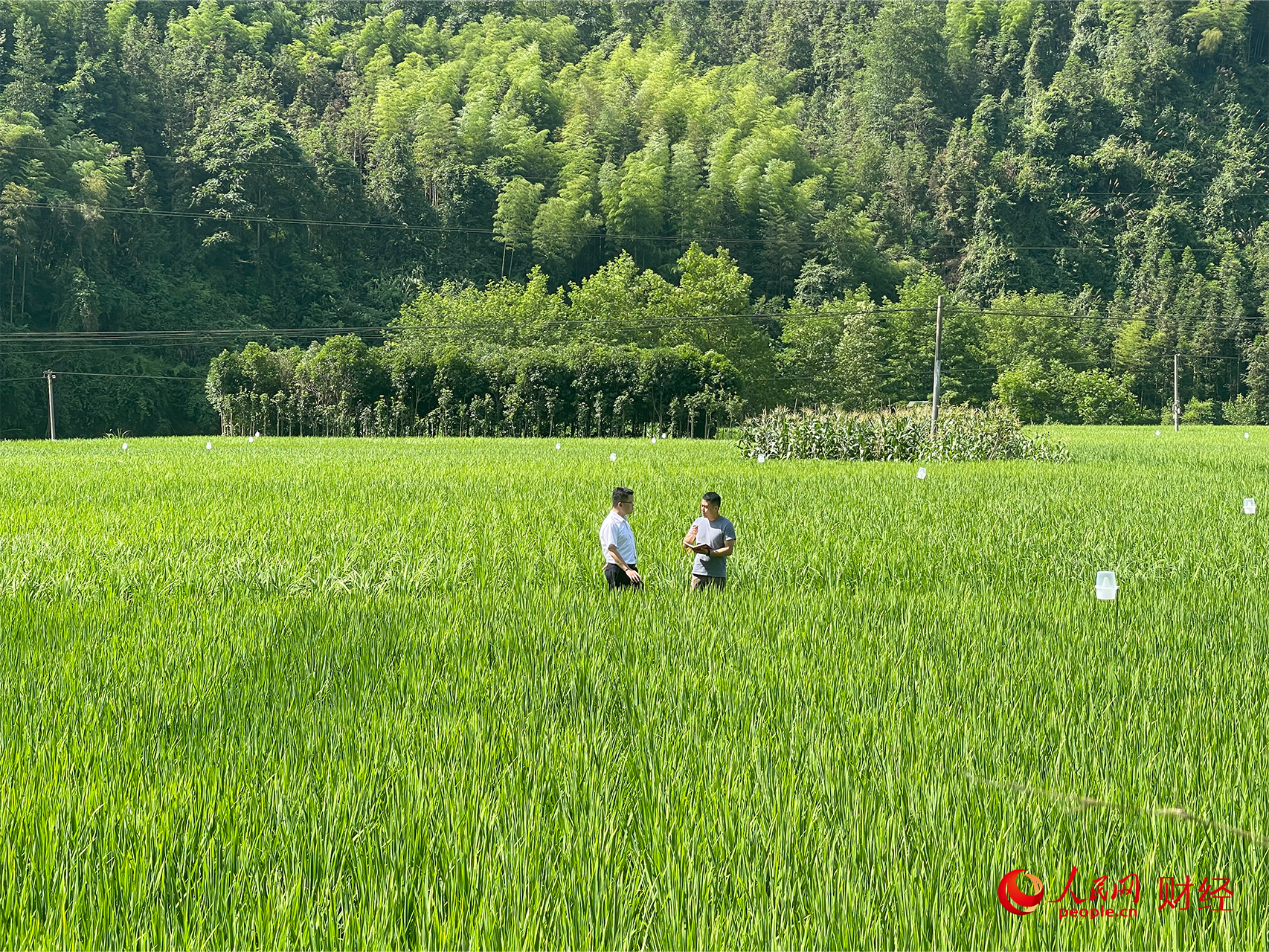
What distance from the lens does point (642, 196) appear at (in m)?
76.6

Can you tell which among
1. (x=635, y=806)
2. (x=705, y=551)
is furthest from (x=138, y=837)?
(x=705, y=551)

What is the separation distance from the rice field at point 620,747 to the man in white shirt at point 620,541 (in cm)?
22

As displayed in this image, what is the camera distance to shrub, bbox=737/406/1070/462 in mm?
24031

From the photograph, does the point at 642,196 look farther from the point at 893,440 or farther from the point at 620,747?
the point at 620,747

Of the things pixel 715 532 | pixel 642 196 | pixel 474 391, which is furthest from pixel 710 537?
pixel 642 196

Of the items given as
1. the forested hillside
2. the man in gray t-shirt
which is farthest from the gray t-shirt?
the forested hillside

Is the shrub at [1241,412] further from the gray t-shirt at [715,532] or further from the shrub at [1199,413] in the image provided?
the gray t-shirt at [715,532]

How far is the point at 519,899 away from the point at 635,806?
688mm

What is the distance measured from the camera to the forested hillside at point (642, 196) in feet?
183

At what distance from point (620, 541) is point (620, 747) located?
3067 mm

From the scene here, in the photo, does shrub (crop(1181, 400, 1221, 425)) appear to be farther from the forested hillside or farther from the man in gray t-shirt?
the man in gray t-shirt

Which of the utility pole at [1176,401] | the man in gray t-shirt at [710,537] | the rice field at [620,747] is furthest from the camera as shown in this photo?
the utility pole at [1176,401]

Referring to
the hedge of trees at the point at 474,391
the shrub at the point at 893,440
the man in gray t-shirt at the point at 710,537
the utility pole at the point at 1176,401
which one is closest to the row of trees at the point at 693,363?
the hedge of trees at the point at 474,391

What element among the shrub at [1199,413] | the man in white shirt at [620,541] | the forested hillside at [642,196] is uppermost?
the forested hillside at [642,196]
